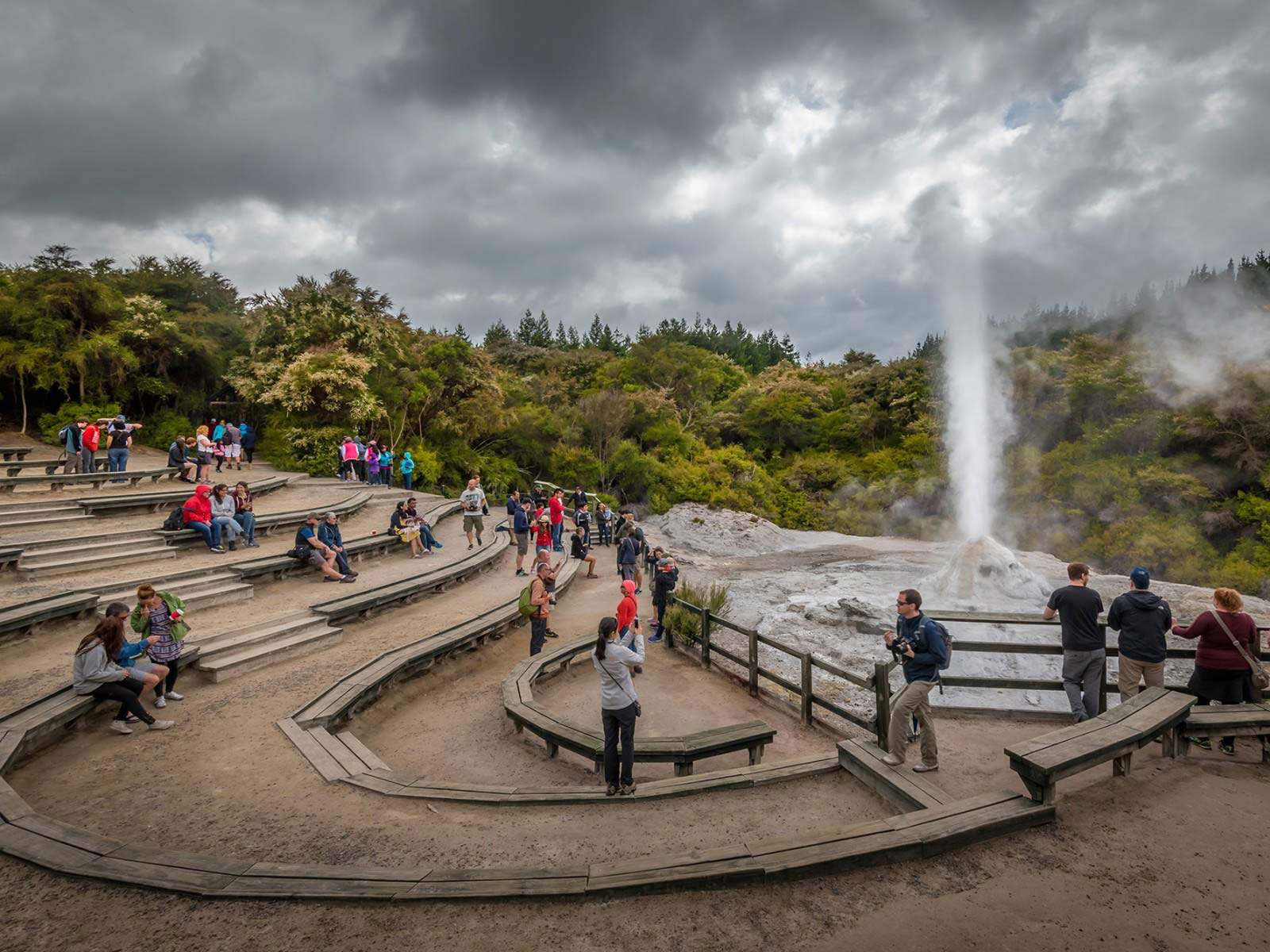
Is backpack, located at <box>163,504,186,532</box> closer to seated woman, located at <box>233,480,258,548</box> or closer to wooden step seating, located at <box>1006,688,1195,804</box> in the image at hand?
seated woman, located at <box>233,480,258,548</box>

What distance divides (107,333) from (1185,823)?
30.7m

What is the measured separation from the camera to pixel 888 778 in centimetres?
467

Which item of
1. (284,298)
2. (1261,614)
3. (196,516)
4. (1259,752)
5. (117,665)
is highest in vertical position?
(284,298)

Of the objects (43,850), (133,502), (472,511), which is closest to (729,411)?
(472,511)

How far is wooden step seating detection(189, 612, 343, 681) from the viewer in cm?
754

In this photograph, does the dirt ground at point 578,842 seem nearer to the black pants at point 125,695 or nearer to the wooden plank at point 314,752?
the wooden plank at point 314,752

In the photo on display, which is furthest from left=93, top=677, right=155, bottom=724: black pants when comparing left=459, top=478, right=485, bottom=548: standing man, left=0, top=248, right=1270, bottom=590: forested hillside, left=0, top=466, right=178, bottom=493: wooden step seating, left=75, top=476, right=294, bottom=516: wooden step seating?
left=0, top=248, right=1270, bottom=590: forested hillside

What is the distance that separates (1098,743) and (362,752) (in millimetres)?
5944

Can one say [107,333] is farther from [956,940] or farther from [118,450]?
[956,940]

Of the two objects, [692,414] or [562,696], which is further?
[692,414]

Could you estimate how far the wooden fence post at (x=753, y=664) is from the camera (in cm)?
787

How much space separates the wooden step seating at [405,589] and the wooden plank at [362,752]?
3.67 m

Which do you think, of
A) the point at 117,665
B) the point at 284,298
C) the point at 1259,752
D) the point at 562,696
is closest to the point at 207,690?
the point at 117,665

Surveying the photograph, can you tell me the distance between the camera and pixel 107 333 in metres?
22.7
